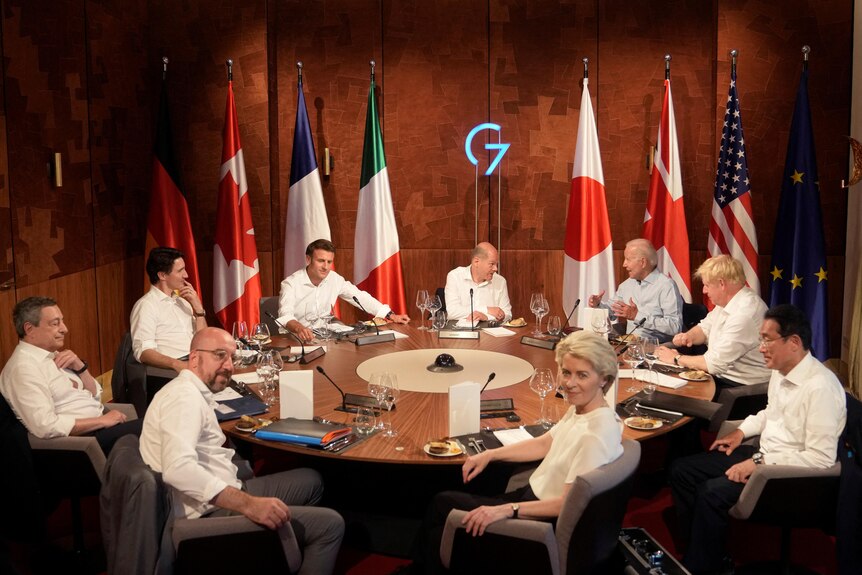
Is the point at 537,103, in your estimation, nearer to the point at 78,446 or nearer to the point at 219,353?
the point at 219,353

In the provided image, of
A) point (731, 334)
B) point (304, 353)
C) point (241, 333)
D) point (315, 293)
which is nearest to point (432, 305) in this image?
point (315, 293)

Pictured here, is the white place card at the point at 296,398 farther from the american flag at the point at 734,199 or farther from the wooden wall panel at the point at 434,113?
the american flag at the point at 734,199

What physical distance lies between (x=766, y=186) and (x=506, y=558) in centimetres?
516

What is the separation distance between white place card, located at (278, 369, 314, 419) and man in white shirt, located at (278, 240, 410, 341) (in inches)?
→ 79.9

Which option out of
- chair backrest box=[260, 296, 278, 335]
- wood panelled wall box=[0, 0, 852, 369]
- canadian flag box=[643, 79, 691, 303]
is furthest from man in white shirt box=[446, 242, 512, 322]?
canadian flag box=[643, 79, 691, 303]

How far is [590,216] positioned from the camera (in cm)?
686

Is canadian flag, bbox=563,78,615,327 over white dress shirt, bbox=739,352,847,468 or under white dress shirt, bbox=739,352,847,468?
over

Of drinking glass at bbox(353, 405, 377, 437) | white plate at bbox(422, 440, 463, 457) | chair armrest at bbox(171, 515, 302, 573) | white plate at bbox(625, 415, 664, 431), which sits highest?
drinking glass at bbox(353, 405, 377, 437)

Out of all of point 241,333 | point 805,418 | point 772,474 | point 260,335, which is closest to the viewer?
point 772,474

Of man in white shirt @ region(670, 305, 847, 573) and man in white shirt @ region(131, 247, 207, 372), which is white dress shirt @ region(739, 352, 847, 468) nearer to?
man in white shirt @ region(670, 305, 847, 573)

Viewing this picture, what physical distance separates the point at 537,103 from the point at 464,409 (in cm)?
448

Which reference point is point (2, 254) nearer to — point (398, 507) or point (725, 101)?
point (398, 507)

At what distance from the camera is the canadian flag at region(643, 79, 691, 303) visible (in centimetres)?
676

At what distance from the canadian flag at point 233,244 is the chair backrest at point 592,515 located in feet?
15.6
